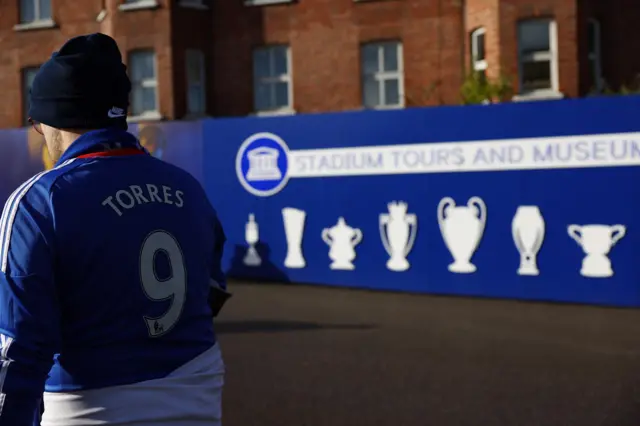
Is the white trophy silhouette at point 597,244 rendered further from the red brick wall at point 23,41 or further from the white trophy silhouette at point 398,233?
the red brick wall at point 23,41

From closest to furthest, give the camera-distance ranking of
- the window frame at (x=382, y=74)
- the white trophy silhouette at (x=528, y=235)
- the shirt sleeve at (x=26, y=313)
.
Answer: the shirt sleeve at (x=26, y=313) → the white trophy silhouette at (x=528, y=235) → the window frame at (x=382, y=74)

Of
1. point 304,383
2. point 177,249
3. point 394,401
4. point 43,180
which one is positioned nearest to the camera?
point 43,180

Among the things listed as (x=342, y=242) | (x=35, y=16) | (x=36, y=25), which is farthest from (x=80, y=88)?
(x=35, y=16)

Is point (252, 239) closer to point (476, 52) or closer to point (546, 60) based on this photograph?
point (546, 60)

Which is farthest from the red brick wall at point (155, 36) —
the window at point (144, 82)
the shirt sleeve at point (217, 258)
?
the shirt sleeve at point (217, 258)

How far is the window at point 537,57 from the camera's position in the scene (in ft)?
86.7

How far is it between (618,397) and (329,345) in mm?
3286

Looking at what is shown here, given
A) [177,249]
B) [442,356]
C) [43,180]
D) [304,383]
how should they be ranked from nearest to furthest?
[43,180] < [177,249] < [304,383] < [442,356]

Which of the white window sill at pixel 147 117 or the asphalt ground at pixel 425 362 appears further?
the white window sill at pixel 147 117

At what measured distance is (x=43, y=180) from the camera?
8.48 ft

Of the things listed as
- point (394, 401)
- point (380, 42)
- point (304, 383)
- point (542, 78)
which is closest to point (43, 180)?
point (394, 401)

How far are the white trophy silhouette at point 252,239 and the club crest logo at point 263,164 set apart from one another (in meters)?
0.42

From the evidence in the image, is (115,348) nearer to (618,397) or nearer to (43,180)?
(43,180)

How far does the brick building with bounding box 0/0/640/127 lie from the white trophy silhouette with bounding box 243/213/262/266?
36.3 feet
